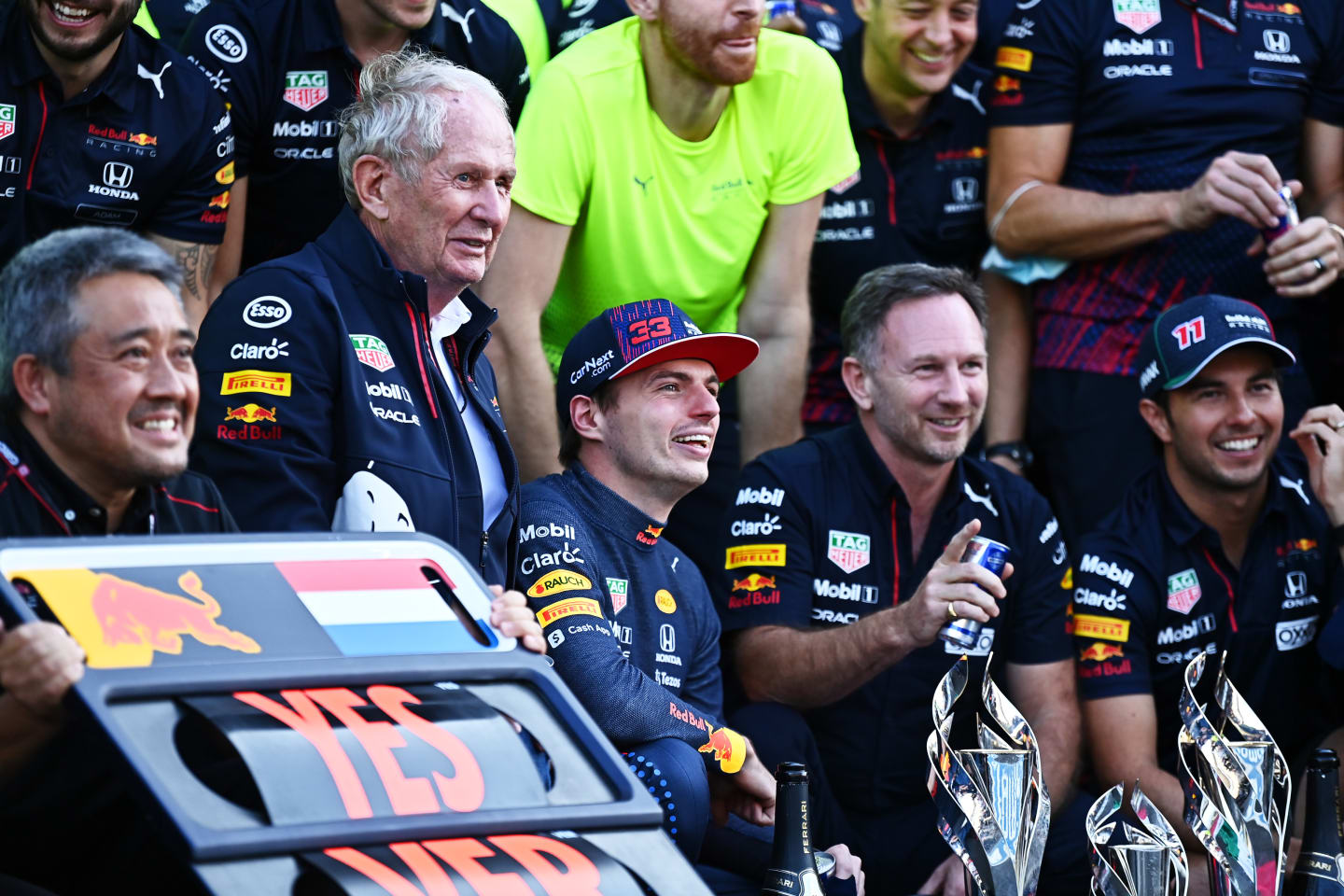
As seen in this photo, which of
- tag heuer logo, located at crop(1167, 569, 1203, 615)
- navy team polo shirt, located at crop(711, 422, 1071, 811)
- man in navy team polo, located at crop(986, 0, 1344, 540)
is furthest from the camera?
man in navy team polo, located at crop(986, 0, 1344, 540)

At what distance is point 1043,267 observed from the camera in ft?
17.8

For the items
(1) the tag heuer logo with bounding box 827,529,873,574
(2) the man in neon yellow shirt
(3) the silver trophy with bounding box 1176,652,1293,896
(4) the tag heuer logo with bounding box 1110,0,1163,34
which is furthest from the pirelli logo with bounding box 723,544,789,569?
(4) the tag heuer logo with bounding box 1110,0,1163,34

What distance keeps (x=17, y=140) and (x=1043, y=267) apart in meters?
3.05

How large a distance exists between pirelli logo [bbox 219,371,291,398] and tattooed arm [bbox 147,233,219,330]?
3.16 feet

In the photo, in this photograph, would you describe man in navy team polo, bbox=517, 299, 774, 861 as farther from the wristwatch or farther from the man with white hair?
the wristwatch

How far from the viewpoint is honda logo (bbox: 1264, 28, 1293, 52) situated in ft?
17.6

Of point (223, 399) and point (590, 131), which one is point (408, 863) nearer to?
point (223, 399)

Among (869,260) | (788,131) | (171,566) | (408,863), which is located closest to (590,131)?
(788,131)

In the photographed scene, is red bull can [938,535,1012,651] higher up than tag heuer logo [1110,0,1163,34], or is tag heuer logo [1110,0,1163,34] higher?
tag heuer logo [1110,0,1163,34]

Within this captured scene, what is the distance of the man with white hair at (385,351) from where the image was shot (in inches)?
132

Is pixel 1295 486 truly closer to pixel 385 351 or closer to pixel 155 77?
pixel 385 351

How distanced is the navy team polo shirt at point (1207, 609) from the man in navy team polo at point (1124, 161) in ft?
1.63

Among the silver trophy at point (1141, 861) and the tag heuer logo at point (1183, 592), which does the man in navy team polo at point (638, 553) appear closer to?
the silver trophy at point (1141, 861)

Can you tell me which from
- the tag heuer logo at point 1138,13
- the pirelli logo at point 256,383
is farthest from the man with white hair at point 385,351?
the tag heuer logo at point 1138,13
